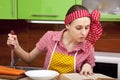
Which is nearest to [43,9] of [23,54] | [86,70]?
[23,54]

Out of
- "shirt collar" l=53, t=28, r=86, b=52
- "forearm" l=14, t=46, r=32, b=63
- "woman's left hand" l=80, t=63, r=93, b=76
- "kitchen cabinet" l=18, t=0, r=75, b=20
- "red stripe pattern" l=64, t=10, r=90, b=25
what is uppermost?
"kitchen cabinet" l=18, t=0, r=75, b=20

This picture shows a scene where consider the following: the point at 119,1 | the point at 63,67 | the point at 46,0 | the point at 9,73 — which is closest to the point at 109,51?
the point at 119,1

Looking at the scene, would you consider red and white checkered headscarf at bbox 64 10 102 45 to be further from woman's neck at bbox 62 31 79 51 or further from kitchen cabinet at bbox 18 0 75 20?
kitchen cabinet at bbox 18 0 75 20

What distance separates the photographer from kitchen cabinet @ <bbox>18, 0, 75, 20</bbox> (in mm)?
2131

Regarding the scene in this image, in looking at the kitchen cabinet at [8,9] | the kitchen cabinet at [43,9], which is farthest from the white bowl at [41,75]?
the kitchen cabinet at [8,9]

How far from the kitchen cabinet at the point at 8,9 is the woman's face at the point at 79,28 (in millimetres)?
936

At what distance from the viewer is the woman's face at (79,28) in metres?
1.35

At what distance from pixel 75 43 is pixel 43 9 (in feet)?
2.68

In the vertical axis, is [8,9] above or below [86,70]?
above

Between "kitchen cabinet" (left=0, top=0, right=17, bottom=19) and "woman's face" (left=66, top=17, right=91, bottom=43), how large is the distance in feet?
3.07

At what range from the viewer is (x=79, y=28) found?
138 cm

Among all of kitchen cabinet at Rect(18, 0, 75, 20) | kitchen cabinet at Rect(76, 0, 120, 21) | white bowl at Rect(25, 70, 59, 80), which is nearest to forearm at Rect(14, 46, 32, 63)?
white bowl at Rect(25, 70, 59, 80)

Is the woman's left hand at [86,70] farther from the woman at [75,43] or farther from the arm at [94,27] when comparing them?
the arm at [94,27]

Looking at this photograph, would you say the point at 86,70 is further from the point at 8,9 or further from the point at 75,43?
the point at 8,9
